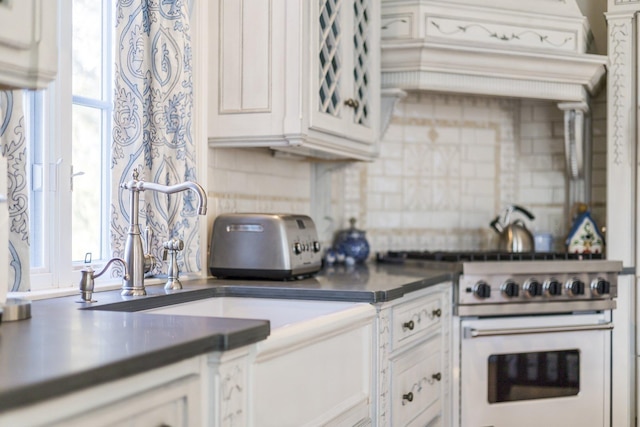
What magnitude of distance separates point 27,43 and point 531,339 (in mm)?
2536

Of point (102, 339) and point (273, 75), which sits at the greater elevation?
point (273, 75)

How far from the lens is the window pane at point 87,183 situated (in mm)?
2441

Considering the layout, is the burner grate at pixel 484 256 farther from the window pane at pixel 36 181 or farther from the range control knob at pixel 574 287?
the window pane at pixel 36 181

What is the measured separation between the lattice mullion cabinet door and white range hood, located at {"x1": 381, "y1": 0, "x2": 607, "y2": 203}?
0.20 metres

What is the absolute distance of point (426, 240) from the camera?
166 inches

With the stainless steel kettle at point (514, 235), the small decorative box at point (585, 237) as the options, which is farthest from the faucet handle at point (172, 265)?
the small decorative box at point (585, 237)

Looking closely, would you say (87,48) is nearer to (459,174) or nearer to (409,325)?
(409,325)

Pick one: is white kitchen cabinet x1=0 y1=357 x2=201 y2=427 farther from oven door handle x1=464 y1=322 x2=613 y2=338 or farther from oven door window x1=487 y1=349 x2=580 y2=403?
oven door window x1=487 y1=349 x2=580 y2=403

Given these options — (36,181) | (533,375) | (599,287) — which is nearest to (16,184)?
(36,181)

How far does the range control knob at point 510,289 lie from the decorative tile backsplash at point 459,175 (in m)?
0.93

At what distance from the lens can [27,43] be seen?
54.9 inches

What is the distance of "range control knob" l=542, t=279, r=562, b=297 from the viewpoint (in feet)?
11.1

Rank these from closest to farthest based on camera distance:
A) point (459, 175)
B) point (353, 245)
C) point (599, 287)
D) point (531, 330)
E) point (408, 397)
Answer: point (408, 397) < point (531, 330) < point (599, 287) < point (353, 245) < point (459, 175)

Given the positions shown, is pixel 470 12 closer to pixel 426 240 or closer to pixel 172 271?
pixel 426 240
